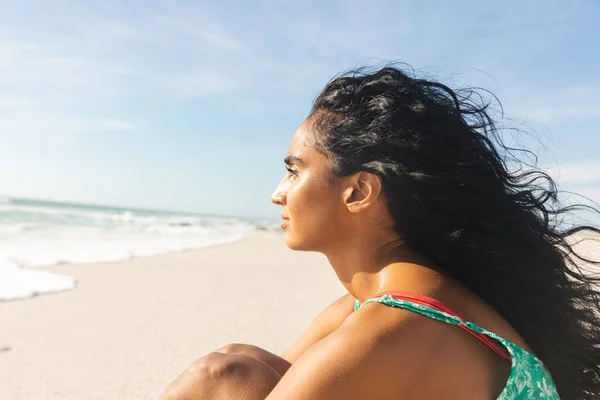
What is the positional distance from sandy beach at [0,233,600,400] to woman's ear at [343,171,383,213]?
4.29ft

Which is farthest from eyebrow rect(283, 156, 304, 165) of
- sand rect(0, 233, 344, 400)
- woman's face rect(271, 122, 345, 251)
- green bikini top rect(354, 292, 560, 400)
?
sand rect(0, 233, 344, 400)

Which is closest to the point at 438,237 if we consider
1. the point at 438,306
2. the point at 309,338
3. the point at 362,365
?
the point at 438,306

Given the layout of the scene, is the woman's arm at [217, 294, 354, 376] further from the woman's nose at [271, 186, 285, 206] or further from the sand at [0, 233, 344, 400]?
the sand at [0, 233, 344, 400]

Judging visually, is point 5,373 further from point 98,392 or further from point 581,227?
point 581,227

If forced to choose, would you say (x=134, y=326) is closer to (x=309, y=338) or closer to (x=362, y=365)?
(x=309, y=338)

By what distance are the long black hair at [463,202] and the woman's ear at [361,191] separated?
26mm

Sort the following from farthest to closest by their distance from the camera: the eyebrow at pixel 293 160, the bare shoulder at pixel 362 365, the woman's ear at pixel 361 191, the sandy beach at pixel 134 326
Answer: the sandy beach at pixel 134 326 < the eyebrow at pixel 293 160 < the woman's ear at pixel 361 191 < the bare shoulder at pixel 362 365

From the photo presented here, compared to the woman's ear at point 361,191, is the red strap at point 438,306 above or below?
below

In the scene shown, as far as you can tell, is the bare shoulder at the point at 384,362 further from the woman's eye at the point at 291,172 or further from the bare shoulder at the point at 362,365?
the woman's eye at the point at 291,172

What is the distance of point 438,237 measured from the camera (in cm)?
177

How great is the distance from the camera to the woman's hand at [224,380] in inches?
78.1

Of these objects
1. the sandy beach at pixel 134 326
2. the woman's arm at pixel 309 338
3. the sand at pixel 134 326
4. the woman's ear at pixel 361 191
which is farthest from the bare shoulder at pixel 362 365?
the sand at pixel 134 326

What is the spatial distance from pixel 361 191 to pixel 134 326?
420cm

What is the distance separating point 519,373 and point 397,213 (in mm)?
571
